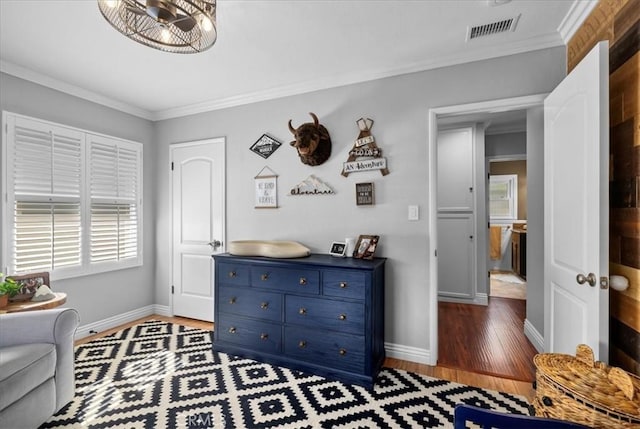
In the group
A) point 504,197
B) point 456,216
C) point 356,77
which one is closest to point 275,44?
point 356,77

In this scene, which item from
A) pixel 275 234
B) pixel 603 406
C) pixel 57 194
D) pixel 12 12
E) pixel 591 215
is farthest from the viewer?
pixel 275 234

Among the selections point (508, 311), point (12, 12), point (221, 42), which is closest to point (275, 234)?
point (221, 42)

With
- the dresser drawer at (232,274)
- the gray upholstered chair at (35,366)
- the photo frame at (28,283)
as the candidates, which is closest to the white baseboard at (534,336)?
the dresser drawer at (232,274)

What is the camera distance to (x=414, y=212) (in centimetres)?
253

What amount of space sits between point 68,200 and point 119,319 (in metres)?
1.41

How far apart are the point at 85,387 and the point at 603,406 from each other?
2950mm

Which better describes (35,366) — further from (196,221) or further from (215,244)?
(196,221)

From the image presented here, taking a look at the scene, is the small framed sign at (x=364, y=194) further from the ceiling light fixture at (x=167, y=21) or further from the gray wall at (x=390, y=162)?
the ceiling light fixture at (x=167, y=21)

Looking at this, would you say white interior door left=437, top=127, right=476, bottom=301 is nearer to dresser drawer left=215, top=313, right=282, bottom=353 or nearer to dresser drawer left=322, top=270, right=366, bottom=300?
dresser drawer left=322, top=270, right=366, bottom=300

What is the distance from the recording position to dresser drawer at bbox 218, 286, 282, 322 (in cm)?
253

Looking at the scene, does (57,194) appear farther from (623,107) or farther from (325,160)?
(623,107)

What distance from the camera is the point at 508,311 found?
383 cm

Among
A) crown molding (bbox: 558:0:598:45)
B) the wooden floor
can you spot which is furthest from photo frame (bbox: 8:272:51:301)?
crown molding (bbox: 558:0:598:45)

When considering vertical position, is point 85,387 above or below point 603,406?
below
